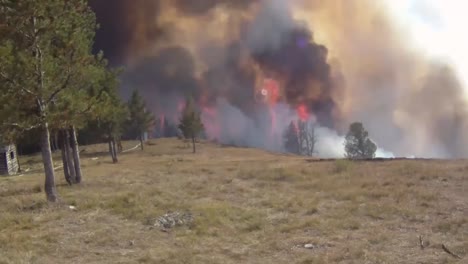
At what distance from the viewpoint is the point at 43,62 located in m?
20.2

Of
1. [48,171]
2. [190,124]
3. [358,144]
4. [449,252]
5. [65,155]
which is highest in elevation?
A: [190,124]

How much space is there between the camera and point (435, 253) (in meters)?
12.0

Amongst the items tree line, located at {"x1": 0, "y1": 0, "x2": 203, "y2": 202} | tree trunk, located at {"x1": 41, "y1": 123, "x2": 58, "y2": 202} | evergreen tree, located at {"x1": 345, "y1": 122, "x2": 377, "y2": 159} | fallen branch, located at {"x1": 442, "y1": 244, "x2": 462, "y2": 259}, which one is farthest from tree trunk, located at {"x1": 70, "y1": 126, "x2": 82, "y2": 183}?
evergreen tree, located at {"x1": 345, "y1": 122, "x2": 377, "y2": 159}

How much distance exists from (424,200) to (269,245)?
8319mm

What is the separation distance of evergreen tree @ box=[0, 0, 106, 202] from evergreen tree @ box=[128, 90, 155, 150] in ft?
207

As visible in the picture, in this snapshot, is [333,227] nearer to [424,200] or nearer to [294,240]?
[294,240]

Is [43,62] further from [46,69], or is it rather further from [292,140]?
[292,140]

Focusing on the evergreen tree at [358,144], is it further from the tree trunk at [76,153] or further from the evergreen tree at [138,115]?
the tree trunk at [76,153]

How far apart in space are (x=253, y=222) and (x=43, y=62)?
11.0 metres

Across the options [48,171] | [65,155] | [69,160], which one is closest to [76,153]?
[69,160]

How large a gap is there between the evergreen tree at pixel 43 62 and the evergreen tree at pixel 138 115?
2480 inches

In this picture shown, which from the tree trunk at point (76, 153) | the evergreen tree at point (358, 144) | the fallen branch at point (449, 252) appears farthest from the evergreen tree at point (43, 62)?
the evergreen tree at point (358, 144)

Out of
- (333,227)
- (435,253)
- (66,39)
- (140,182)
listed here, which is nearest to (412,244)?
(435,253)

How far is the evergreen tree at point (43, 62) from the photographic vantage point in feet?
64.7
